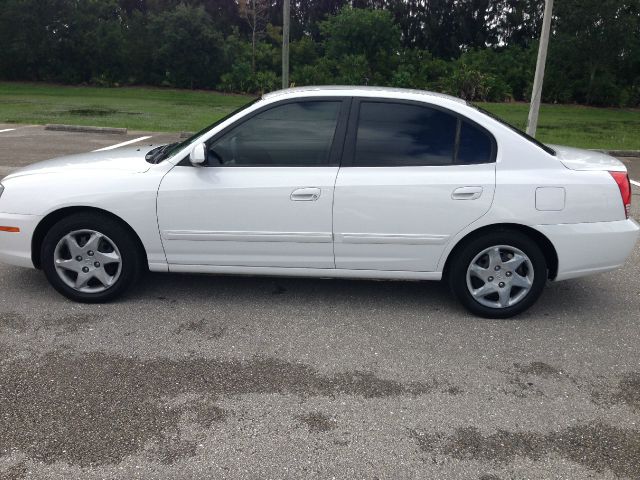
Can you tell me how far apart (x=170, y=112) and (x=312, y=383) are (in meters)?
18.9

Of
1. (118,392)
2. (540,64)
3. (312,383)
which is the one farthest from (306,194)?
(540,64)

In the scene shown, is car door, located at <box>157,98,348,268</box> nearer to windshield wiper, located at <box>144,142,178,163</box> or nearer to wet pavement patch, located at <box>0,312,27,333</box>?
windshield wiper, located at <box>144,142,178,163</box>

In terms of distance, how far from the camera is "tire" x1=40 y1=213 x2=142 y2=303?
458cm

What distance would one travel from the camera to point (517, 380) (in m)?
3.77

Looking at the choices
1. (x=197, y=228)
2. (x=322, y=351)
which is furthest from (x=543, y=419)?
(x=197, y=228)

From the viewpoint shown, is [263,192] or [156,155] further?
[156,155]

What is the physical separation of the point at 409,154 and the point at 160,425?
2.49 m

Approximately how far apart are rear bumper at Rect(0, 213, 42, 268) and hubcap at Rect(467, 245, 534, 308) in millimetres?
3174

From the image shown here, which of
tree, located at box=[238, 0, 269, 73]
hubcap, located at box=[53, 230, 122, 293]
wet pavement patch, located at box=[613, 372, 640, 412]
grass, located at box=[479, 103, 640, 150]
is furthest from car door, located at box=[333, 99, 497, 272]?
tree, located at box=[238, 0, 269, 73]

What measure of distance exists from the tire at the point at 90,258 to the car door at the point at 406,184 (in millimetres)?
1537

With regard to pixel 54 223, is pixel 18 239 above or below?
below

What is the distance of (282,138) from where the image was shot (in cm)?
458

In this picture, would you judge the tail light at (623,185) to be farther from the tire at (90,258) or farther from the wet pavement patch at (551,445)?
the tire at (90,258)

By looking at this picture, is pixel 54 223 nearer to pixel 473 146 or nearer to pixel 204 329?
pixel 204 329
